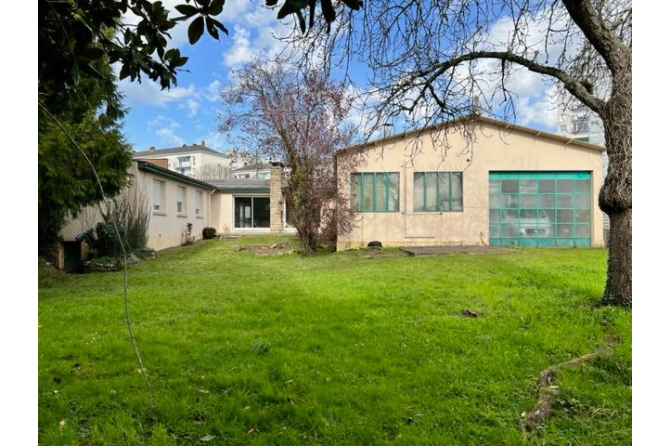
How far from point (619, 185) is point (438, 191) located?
412 inches

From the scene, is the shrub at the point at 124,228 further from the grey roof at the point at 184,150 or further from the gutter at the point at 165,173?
the grey roof at the point at 184,150

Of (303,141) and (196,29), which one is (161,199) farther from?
(196,29)

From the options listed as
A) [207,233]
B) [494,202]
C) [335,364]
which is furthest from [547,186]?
[207,233]

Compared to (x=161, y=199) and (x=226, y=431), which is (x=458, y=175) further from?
(x=226, y=431)

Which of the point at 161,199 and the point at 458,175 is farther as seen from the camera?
the point at 161,199

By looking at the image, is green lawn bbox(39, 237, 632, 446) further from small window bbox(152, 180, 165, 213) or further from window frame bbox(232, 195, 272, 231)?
window frame bbox(232, 195, 272, 231)

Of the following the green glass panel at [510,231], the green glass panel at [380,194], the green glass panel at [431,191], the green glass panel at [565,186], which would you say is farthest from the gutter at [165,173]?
the green glass panel at [565,186]

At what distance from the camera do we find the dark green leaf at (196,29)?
216 cm

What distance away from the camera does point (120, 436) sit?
271cm

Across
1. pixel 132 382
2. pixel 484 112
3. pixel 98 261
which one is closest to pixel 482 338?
pixel 484 112

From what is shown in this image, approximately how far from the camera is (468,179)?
51.0 ft

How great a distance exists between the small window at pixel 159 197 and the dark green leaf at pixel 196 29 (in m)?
15.3
